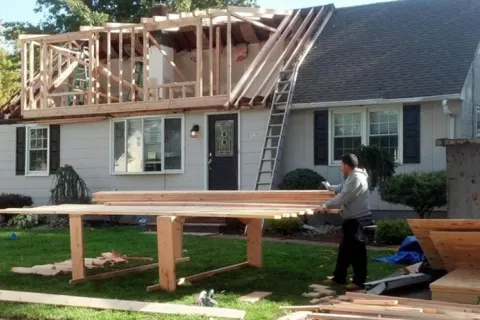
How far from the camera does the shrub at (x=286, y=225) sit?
13.3 metres

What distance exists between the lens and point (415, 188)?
39.6 feet

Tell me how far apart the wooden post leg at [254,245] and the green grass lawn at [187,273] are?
0.18 metres

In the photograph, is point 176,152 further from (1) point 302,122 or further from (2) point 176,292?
(2) point 176,292

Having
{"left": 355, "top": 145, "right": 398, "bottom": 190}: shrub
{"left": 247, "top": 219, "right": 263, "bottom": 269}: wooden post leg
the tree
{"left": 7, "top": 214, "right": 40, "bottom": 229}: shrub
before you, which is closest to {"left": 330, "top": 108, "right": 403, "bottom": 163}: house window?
{"left": 355, "top": 145, "right": 398, "bottom": 190}: shrub

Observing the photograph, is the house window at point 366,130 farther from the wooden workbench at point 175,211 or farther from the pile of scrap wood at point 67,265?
the pile of scrap wood at point 67,265

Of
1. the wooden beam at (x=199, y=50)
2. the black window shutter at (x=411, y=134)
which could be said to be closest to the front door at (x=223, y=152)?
the wooden beam at (x=199, y=50)

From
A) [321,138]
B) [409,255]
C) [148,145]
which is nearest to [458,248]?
[409,255]

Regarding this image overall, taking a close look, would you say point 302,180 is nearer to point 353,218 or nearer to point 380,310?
point 353,218

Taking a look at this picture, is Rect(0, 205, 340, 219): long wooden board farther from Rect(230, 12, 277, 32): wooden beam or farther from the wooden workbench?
Rect(230, 12, 277, 32): wooden beam

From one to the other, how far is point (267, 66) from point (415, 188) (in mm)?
5699

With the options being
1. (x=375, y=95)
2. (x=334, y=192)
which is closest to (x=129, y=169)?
(x=375, y=95)

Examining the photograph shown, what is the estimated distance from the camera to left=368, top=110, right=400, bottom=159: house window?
45.9ft

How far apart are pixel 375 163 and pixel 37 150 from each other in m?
10.2

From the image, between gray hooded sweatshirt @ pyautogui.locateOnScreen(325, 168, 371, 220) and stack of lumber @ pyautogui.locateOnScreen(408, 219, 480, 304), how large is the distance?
75 centimetres
